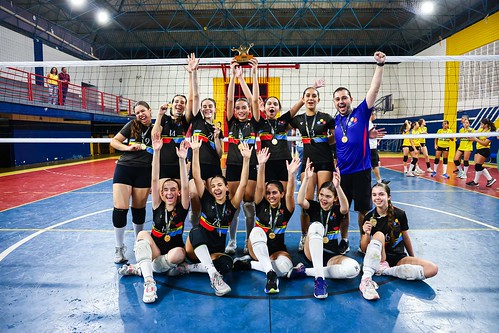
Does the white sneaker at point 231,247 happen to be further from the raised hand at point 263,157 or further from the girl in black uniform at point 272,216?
the raised hand at point 263,157

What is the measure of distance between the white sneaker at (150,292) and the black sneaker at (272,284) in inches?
37.2

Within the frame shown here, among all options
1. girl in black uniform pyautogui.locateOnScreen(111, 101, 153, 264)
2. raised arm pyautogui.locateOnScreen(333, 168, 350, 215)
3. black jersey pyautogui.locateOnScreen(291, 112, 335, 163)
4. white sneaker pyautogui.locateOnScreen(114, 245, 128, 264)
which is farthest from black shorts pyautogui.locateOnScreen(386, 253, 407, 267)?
white sneaker pyautogui.locateOnScreen(114, 245, 128, 264)

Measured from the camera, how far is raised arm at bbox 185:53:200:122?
3436 mm

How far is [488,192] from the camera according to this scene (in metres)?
7.14

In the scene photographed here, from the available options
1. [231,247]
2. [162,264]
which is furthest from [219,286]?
[231,247]

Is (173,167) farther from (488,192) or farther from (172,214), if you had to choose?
(488,192)

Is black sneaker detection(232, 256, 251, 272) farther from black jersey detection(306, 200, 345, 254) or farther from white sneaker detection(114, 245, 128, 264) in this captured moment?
white sneaker detection(114, 245, 128, 264)

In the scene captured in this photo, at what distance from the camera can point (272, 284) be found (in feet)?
9.03

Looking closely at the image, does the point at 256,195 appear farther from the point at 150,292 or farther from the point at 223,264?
the point at 150,292

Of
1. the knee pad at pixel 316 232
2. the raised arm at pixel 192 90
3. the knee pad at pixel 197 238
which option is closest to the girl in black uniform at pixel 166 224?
the knee pad at pixel 197 238

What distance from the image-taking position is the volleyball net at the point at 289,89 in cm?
1289

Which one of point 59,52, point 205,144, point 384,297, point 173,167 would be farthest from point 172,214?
point 59,52

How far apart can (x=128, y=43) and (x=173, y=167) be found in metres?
19.5

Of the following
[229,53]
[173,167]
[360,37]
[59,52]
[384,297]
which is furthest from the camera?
[229,53]
